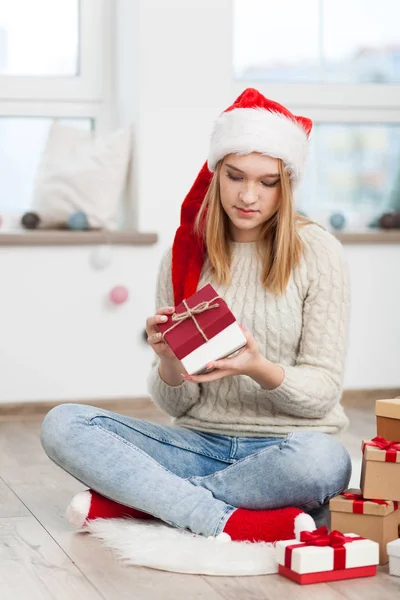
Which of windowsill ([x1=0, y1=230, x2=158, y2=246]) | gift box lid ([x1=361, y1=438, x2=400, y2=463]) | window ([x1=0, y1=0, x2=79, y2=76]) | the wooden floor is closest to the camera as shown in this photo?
the wooden floor

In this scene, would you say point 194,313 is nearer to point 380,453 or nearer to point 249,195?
point 249,195

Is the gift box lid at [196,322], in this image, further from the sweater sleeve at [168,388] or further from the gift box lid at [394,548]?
the gift box lid at [394,548]

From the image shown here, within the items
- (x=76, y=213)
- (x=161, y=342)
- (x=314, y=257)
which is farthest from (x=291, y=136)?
(x=76, y=213)

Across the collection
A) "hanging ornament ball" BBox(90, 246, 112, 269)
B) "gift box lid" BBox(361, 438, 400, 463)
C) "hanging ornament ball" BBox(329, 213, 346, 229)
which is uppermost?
"hanging ornament ball" BBox(329, 213, 346, 229)

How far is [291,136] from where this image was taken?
215cm

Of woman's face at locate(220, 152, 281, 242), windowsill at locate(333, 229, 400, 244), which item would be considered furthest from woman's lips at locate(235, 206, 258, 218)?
windowsill at locate(333, 229, 400, 244)

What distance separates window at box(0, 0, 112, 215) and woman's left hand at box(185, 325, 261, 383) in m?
1.83

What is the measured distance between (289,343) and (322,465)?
0.28 m

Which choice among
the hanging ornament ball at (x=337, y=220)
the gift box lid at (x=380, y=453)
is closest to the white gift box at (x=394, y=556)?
the gift box lid at (x=380, y=453)

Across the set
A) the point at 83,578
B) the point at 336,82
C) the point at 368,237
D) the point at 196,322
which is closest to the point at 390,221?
the point at 368,237

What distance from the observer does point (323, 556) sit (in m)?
1.76

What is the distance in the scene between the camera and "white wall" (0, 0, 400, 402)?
3.34 meters

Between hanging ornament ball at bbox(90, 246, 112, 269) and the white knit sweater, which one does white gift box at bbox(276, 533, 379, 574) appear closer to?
the white knit sweater

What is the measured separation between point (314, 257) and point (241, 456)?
422mm
